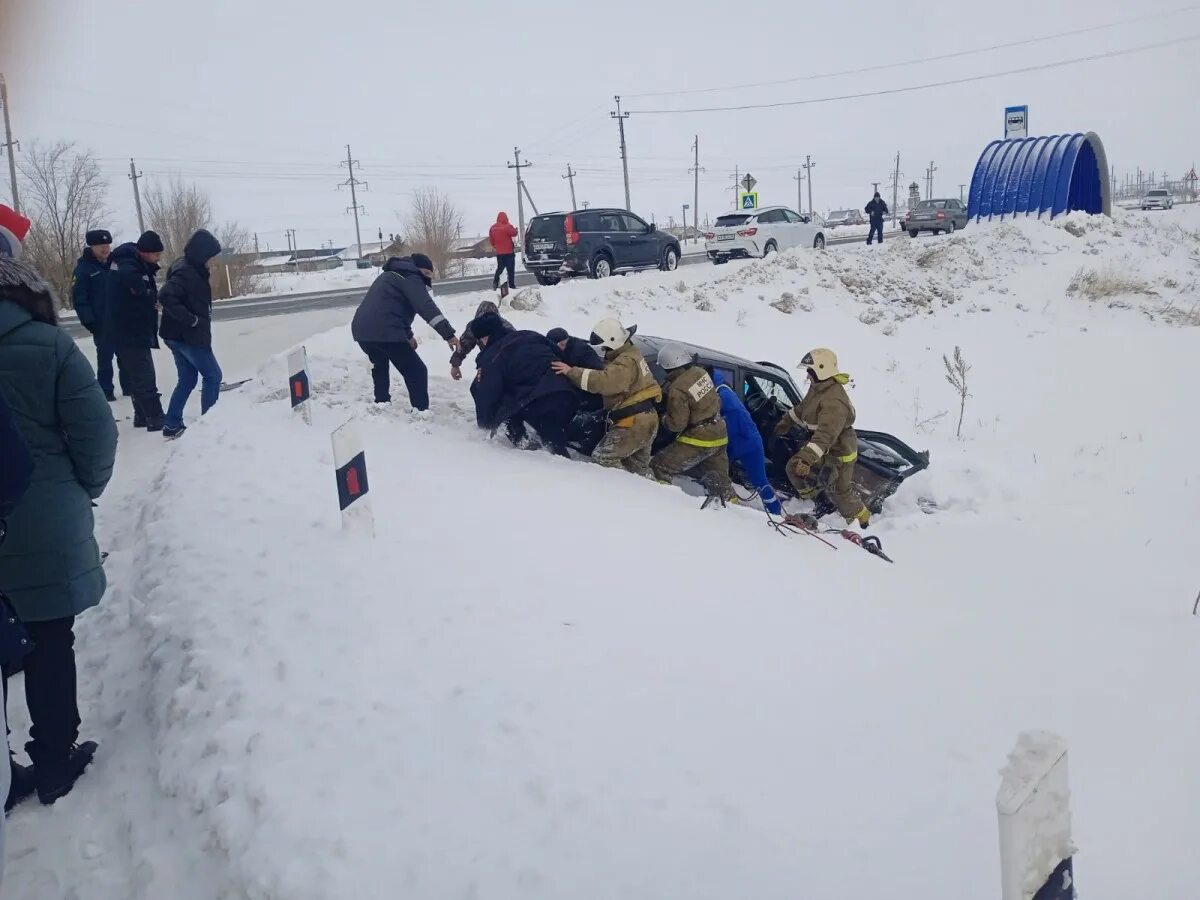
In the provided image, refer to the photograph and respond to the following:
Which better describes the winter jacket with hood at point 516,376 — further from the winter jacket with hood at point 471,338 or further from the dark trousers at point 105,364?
the dark trousers at point 105,364

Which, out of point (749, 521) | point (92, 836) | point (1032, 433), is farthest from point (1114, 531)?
point (92, 836)

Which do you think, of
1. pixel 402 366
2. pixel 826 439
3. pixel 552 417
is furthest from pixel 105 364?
pixel 826 439

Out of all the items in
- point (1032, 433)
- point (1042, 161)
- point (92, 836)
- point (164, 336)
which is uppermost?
point (1042, 161)

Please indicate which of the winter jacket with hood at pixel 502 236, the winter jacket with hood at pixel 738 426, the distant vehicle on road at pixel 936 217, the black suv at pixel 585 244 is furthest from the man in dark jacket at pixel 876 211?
the winter jacket with hood at pixel 738 426

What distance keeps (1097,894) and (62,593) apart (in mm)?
3669

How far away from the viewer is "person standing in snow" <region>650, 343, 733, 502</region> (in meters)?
6.96

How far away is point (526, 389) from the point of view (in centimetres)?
682

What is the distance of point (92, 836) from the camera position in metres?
3.18

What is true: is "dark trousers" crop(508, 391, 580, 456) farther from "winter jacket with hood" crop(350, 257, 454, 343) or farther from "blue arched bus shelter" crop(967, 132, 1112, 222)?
"blue arched bus shelter" crop(967, 132, 1112, 222)

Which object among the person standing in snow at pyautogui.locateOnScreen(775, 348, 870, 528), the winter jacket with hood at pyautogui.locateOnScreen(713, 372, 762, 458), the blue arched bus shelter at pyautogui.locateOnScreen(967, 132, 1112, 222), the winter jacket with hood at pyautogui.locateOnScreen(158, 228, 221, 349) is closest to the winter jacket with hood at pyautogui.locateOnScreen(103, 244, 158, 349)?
the winter jacket with hood at pyautogui.locateOnScreen(158, 228, 221, 349)

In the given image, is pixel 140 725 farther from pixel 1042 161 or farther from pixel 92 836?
pixel 1042 161

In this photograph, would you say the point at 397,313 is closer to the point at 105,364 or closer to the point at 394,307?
the point at 394,307

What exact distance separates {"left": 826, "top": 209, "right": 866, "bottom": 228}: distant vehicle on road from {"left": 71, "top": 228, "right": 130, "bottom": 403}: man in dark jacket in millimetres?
62113

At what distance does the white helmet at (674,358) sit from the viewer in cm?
699
